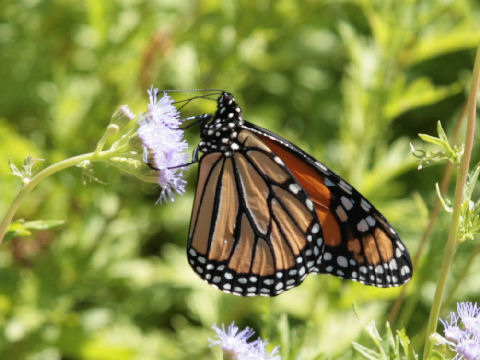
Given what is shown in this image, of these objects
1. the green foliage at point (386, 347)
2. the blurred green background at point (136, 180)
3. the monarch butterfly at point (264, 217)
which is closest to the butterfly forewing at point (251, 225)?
the monarch butterfly at point (264, 217)

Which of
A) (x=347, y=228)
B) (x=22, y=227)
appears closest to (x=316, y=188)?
(x=347, y=228)

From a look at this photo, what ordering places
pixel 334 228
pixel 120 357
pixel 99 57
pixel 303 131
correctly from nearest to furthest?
1. pixel 334 228
2. pixel 120 357
3. pixel 99 57
4. pixel 303 131

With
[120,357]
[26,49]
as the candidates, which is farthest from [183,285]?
[26,49]

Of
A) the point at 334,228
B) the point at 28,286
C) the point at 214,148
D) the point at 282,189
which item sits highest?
the point at 28,286

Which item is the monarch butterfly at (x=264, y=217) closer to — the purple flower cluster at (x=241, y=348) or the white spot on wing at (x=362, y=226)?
the white spot on wing at (x=362, y=226)

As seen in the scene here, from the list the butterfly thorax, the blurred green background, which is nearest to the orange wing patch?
the butterfly thorax

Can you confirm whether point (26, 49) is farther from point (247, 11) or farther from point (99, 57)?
point (247, 11)
